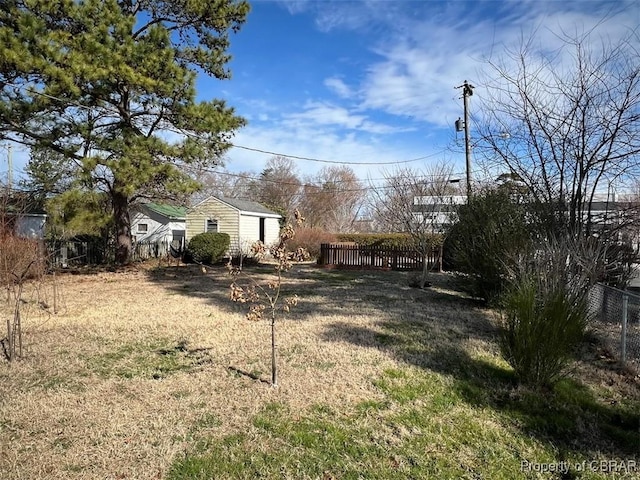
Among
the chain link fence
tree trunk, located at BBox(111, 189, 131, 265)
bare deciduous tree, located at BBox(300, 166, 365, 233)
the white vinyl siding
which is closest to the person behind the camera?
the chain link fence

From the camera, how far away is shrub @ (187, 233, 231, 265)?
54.1 ft

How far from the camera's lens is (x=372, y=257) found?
1591 centimetres

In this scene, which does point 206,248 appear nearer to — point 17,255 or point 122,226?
point 122,226

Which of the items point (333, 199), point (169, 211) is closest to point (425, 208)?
point (169, 211)

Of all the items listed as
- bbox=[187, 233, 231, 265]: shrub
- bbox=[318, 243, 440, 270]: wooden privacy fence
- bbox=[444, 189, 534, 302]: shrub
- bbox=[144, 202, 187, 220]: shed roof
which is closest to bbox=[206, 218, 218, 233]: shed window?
bbox=[144, 202, 187, 220]: shed roof

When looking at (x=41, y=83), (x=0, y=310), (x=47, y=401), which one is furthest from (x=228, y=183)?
(x=47, y=401)

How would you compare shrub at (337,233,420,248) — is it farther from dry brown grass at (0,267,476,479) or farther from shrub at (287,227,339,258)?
dry brown grass at (0,267,476,479)

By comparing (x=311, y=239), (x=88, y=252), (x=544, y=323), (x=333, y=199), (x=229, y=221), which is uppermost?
(x=333, y=199)

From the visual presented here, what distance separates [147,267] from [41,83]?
6.55 meters

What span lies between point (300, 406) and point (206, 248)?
544 inches

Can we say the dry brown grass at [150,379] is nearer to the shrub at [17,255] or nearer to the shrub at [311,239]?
the shrub at [17,255]

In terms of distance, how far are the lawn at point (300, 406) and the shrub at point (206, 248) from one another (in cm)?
1017

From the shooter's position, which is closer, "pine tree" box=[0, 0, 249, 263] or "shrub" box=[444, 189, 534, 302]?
"shrub" box=[444, 189, 534, 302]

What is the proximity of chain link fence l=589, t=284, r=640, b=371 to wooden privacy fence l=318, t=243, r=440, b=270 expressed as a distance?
29.1ft
